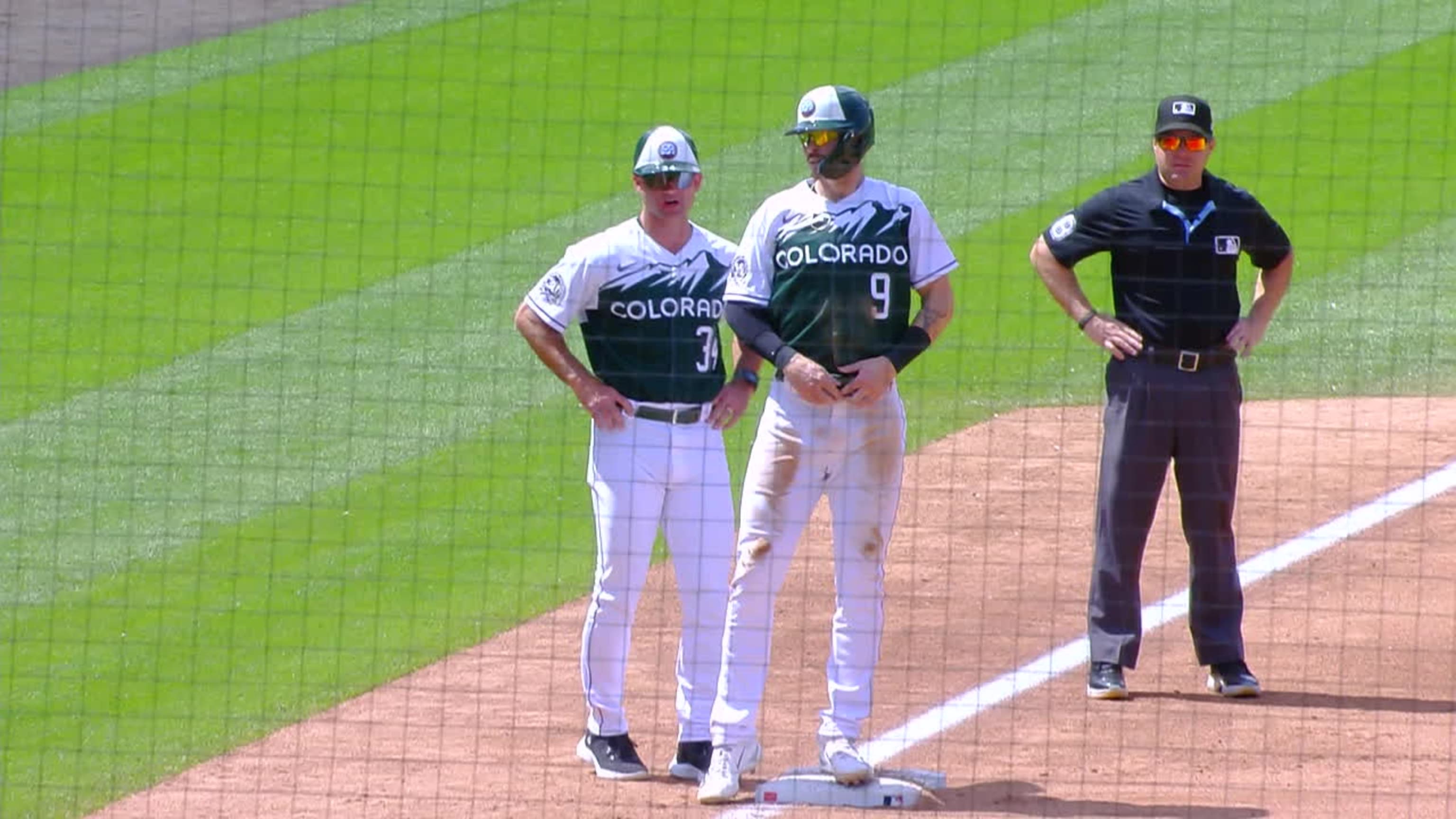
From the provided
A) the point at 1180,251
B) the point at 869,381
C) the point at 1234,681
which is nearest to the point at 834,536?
the point at 869,381

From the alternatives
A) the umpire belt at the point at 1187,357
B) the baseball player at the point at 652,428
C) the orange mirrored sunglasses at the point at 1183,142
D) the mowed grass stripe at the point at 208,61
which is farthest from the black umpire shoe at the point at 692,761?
the mowed grass stripe at the point at 208,61

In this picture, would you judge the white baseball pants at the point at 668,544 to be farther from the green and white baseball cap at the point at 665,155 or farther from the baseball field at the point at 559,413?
the green and white baseball cap at the point at 665,155

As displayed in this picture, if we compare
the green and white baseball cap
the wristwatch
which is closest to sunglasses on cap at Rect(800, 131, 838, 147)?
the green and white baseball cap

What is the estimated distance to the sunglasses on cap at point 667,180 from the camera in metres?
6.28

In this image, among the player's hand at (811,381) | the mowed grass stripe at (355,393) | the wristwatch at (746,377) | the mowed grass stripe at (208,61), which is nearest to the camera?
A: the player's hand at (811,381)

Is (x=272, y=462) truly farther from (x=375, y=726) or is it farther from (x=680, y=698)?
(x=680, y=698)

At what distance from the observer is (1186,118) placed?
267 inches

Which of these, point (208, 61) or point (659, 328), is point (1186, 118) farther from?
point (208, 61)

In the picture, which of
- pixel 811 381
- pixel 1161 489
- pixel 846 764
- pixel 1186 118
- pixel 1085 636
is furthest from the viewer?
pixel 1085 636

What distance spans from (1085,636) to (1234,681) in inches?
33.8

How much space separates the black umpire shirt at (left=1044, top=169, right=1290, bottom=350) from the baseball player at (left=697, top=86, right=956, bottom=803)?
988mm

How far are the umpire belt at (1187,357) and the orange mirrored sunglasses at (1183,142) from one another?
650mm

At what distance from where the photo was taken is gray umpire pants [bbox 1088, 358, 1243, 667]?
694 centimetres

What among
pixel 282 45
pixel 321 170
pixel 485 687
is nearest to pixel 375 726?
pixel 485 687
